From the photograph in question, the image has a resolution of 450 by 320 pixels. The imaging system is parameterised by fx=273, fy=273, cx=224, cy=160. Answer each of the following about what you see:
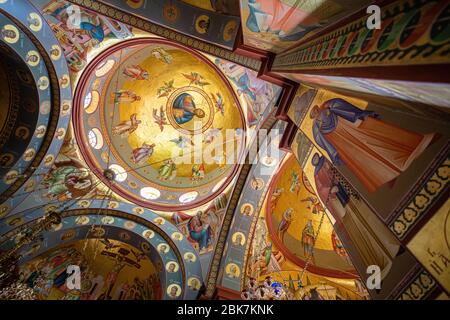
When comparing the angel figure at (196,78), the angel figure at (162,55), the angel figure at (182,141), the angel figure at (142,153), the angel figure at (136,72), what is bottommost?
the angel figure at (142,153)

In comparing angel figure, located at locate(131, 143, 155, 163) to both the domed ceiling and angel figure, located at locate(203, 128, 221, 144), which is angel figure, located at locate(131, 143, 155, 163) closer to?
the domed ceiling

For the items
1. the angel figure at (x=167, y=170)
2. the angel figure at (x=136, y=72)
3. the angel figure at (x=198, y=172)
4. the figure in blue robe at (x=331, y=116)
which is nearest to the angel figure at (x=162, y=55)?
the angel figure at (x=136, y=72)

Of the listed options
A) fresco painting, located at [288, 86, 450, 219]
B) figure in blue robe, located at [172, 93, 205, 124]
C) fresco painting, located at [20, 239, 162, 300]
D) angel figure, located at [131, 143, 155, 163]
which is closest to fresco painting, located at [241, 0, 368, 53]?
fresco painting, located at [288, 86, 450, 219]

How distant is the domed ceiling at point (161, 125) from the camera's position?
832 cm

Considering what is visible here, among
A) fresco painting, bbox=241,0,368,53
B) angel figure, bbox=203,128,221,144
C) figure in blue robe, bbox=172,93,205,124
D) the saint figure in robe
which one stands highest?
fresco painting, bbox=241,0,368,53

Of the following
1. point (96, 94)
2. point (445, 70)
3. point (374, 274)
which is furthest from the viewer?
point (96, 94)

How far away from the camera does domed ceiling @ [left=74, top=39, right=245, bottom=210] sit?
8.32 m

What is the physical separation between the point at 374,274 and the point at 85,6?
282 inches

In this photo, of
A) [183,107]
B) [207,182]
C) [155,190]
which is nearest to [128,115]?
[183,107]

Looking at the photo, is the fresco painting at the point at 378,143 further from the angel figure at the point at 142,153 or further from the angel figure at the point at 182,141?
the angel figure at the point at 142,153

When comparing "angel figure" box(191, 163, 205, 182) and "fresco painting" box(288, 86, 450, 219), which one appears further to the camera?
"angel figure" box(191, 163, 205, 182)

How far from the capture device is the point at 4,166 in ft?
21.9

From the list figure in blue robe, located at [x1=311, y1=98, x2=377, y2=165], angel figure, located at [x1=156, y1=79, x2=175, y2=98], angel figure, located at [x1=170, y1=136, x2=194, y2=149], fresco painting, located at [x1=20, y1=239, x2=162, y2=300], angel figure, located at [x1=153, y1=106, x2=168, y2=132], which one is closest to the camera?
figure in blue robe, located at [x1=311, y1=98, x2=377, y2=165]

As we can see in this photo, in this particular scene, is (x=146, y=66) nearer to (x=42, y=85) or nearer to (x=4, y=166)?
(x=42, y=85)
